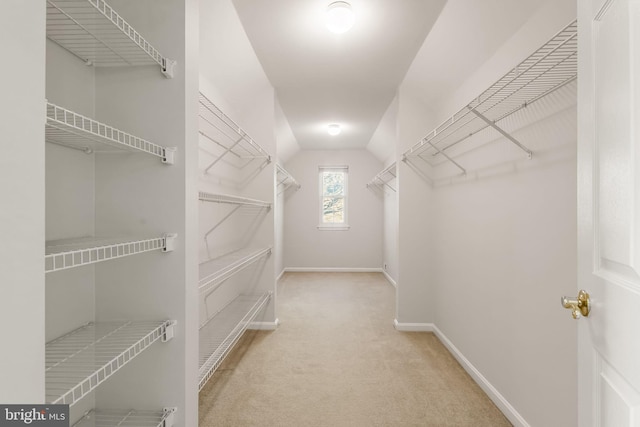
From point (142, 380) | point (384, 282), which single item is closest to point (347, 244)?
point (384, 282)

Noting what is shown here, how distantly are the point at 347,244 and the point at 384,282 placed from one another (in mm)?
1251

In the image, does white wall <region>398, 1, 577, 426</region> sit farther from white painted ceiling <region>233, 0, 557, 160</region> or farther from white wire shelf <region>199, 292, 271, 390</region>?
white wire shelf <region>199, 292, 271, 390</region>

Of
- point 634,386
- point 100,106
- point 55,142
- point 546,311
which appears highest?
point 100,106

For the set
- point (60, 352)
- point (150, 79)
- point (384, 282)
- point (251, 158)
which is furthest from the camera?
point (384, 282)

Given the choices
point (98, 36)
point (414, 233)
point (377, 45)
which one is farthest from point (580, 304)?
point (414, 233)

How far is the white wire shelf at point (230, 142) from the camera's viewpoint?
7.73ft

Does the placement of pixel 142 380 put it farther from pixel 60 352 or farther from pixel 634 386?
pixel 634 386

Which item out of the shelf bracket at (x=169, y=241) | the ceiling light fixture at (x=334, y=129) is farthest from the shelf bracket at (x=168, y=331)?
the ceiling light fixture at (x=334, y=129)

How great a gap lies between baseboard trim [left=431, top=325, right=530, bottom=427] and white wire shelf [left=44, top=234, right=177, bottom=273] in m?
1.94

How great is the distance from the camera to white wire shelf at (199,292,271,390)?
1.83m

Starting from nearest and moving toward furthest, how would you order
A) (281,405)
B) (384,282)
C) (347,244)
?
(281,405)
(384,282)
(347,244)

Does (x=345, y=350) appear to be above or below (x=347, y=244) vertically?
below

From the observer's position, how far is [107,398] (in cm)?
133

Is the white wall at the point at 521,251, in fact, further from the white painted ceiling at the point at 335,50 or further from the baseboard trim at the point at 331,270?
the baseboard trim at the point at 331,270
